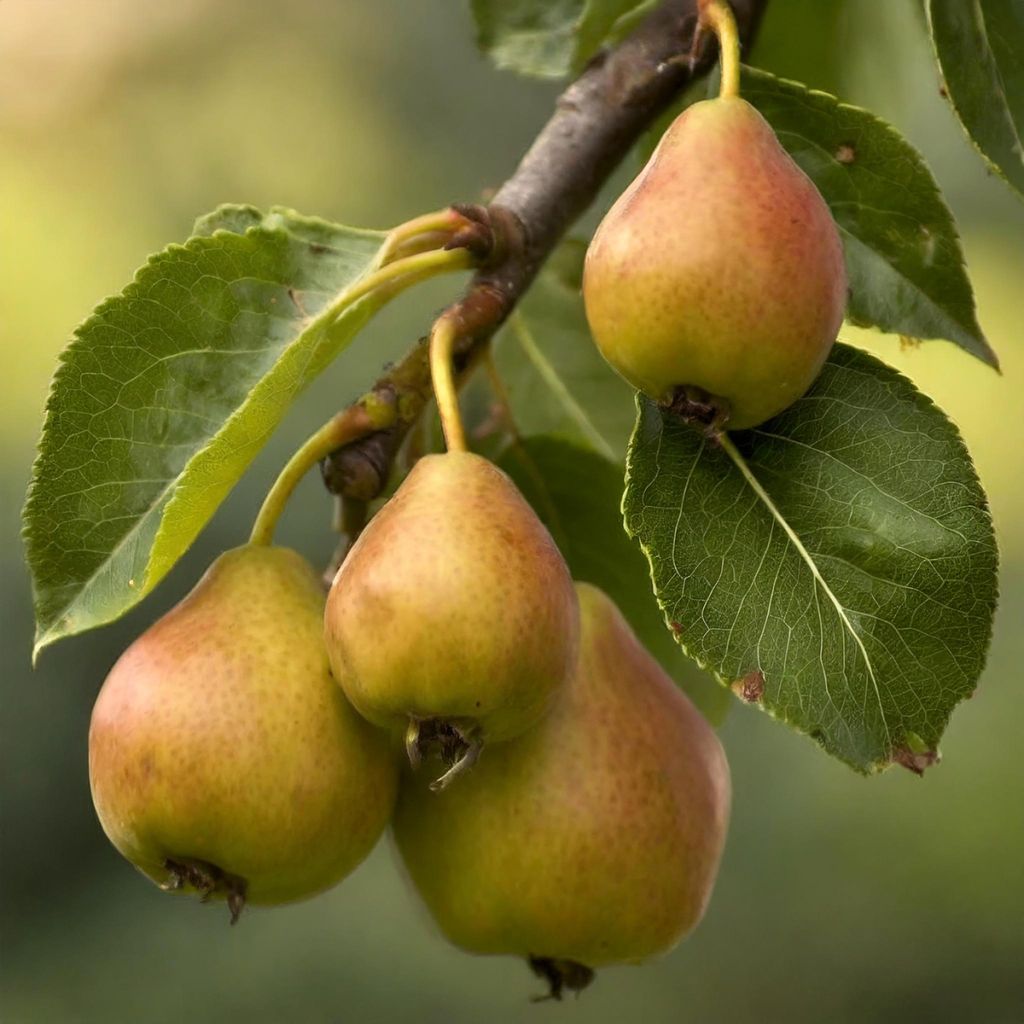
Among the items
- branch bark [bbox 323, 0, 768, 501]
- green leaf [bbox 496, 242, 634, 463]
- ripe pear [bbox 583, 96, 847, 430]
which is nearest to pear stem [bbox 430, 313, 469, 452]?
branch bark [bbox 323, 0, 768, 501]

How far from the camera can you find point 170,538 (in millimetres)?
899

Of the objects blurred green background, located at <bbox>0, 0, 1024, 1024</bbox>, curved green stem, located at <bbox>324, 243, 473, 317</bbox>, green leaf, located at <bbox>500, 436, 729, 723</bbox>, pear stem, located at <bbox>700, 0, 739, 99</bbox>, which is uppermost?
pear stem, located at <bbox>700, 0, 739, 99</bbox>

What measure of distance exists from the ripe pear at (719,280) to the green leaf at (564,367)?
1.62 ft

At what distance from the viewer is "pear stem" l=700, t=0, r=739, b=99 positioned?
894mm

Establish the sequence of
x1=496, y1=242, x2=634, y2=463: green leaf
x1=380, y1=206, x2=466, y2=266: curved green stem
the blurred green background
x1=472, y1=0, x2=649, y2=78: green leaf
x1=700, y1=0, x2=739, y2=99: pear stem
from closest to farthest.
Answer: x1=700, y1=0, x2=739, y2=99: pear stem < x1=380, y1=206, x2=466, y2=266: curved green stem < x1=496, y1=242, x2=634, y2=463: green leaf < x1=472, y1=0, x2=649, y2=78: green leaf < the blurred green background

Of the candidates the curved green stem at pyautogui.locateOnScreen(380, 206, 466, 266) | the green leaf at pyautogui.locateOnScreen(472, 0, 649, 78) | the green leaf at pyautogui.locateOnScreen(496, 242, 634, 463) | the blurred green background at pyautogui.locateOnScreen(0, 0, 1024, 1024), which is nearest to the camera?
the curved green stem at pyautogui.locateOnScreen(380, 206, 466, 266)

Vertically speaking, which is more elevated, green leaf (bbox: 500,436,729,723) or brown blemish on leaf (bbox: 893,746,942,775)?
brown blemish on leaf (bbox: 893,746,942,775)

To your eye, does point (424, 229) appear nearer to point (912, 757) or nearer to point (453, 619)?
point (453, 619)

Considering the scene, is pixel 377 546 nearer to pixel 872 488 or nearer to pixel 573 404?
pixel 872 488

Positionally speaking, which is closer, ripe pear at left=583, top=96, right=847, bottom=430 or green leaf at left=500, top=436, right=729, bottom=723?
ripe pear at left=583, top=96, right=847, bottom=430

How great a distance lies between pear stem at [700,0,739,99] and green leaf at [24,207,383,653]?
0.83ft

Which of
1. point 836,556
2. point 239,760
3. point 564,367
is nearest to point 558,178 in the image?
point 564,367

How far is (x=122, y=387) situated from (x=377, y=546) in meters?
0.23

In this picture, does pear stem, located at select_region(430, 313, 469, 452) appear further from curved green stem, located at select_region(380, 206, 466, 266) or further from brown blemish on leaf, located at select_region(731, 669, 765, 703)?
brown blemish on leaf, located at select_region(731, 669, 765, 703)
